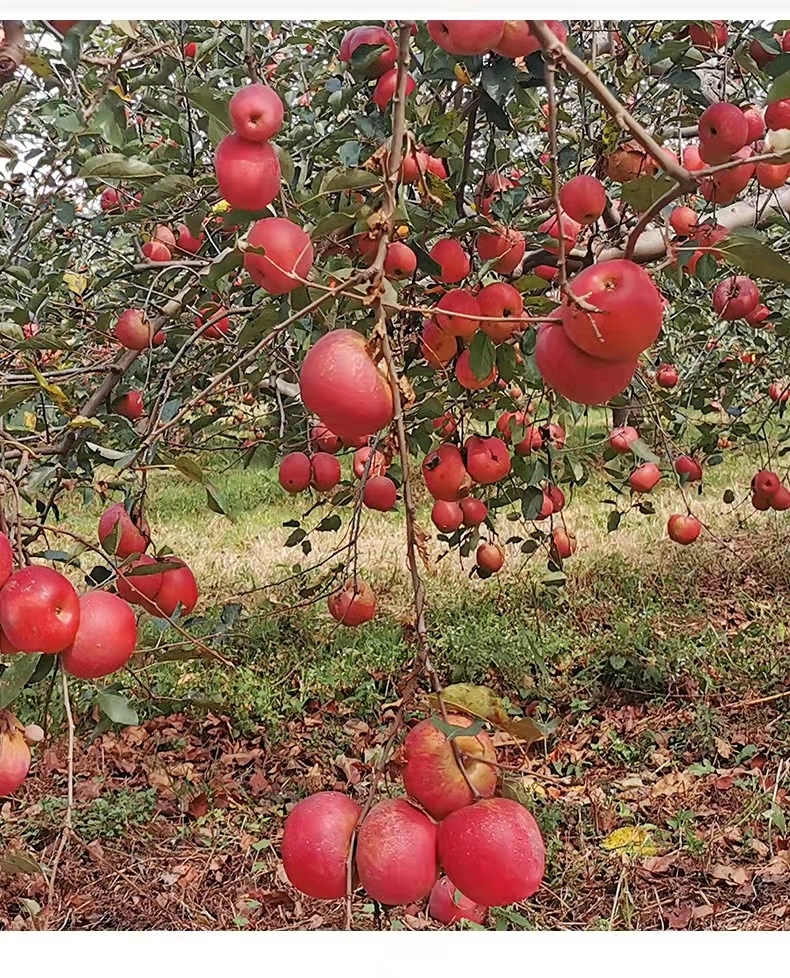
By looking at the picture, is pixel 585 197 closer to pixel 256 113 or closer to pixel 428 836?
pixel 256 113

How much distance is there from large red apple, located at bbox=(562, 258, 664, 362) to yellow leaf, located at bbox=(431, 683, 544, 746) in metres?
0.30

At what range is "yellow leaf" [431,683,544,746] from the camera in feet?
2.66

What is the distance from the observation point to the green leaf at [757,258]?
77 centimetres

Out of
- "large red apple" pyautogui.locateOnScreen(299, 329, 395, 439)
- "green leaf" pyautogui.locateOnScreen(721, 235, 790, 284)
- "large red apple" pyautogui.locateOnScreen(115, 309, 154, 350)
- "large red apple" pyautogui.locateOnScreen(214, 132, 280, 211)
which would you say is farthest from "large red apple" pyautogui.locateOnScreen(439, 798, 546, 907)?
"large red apple" pyautogui.locateOnScreen(115, 309, 154, 350)

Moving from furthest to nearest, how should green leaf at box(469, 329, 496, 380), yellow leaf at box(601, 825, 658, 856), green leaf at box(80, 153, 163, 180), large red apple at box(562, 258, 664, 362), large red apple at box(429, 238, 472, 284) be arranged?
yellow leaf at box(601, 825, 658, 856), large red apple at box(429, 238, 472, 284), green leaf at box(469, 329, 496, 380), green leaf at box(80, 153, 163, 180), large red apple at box(562, 258, 664, 362)

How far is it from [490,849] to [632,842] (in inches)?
67.1

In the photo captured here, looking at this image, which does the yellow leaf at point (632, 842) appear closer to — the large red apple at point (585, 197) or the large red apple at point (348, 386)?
the large red apple at point (585, 197)

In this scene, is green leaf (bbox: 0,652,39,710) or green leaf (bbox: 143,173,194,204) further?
green leaf (bbox: 143,173,194,204)

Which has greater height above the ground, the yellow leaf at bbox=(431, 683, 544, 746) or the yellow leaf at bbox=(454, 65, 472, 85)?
the yellow leaf at bbox=(454, 65, 472, 85)

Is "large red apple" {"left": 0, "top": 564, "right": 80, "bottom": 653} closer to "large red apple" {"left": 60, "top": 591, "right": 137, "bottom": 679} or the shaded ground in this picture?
"large red apple" {"left": 60, "top": 591, "right": 137, "bottom": 679}

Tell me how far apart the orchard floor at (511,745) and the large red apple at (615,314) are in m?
0.57

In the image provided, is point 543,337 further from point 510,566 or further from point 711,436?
point 510,566

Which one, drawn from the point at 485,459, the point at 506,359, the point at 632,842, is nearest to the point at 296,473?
the point at 485,459

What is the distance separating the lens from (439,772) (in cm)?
80
